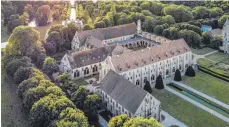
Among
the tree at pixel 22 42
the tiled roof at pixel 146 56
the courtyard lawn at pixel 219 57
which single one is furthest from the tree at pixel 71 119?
the courtyard lawn at pixel 219 57

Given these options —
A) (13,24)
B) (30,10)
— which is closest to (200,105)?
(13,24)

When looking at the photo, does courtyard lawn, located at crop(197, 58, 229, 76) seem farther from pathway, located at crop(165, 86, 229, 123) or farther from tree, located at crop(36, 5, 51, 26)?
tree, located at crop(36, 5, 51, 26)

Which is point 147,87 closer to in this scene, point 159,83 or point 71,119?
point 159,83

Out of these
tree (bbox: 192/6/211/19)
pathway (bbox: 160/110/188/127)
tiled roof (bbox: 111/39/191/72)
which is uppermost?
tree (bbox: 192/6/211/19)

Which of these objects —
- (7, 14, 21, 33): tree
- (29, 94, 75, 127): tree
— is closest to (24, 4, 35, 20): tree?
(7, 14, 21, 33): tree

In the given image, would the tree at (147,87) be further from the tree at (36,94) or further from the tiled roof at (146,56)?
the tree at (36,94)
